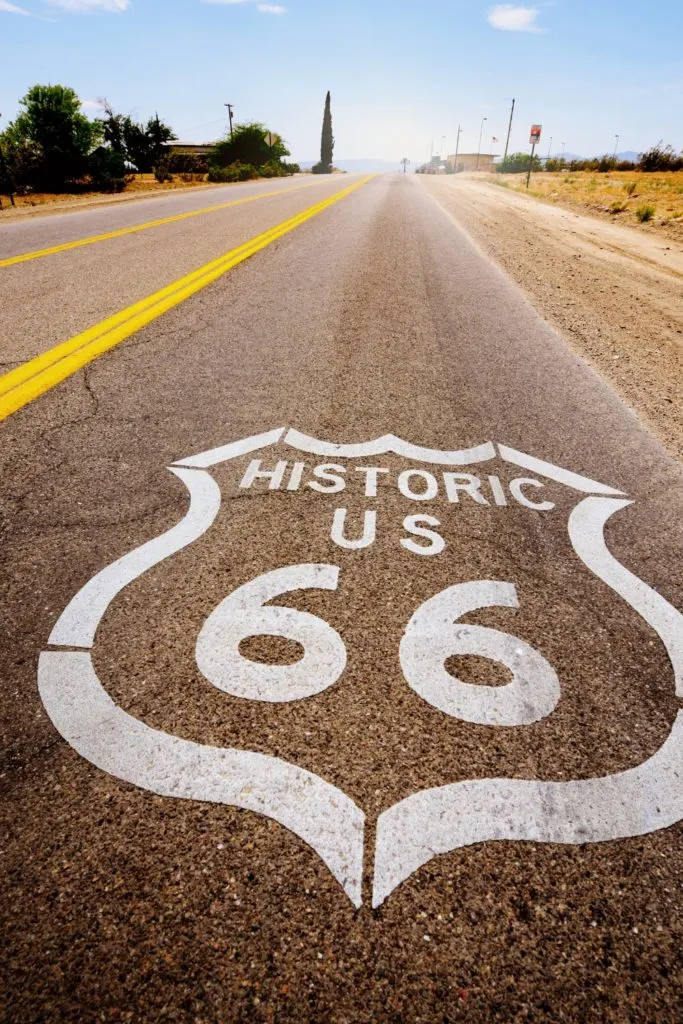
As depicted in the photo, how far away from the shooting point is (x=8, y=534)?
2283 millimetres

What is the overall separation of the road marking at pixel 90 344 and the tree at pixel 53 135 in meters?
24.0

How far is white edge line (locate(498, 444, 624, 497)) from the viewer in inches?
109

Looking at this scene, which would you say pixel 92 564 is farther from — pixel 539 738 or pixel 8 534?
pixel 539 738

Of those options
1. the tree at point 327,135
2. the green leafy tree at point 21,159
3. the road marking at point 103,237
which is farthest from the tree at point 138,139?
the tree at point 327,135

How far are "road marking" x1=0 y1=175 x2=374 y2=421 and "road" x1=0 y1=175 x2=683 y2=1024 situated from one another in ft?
0.21

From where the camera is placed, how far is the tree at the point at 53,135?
83.9 ft

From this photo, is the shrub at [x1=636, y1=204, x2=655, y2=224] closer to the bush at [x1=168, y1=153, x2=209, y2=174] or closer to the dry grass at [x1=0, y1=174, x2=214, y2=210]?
the dry grass at [x1=0, y1=174, x2=214, y2=210]

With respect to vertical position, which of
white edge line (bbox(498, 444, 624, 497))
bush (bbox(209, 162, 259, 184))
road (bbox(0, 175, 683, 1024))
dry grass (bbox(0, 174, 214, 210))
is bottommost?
dry grass (bbox(0, 174, 214, 210))

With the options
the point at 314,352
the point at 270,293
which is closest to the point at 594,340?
the point at 314,352

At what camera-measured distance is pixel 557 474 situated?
289cm

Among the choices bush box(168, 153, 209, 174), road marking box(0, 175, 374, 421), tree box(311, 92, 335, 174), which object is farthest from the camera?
tree box(311, 92, 335, 174)

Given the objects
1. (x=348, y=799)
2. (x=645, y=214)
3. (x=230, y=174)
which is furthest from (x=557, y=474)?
(x=230, y=174)

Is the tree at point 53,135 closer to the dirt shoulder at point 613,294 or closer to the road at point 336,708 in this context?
the dirt shoulder at point 613,294

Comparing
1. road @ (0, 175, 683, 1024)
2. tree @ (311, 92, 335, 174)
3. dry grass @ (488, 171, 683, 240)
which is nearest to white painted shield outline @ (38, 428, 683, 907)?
road @ (0, 175, 683, 1024)
